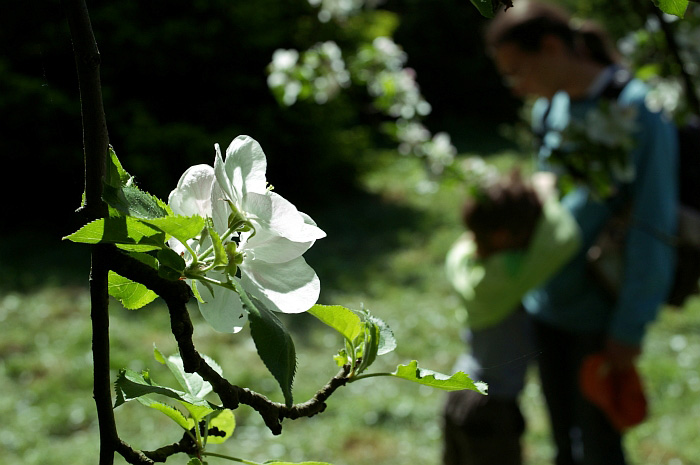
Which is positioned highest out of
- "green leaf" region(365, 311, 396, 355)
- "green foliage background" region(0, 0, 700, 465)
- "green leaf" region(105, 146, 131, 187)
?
"green leaf" region(105, 146, 131, 187)

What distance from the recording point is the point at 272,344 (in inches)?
14.6

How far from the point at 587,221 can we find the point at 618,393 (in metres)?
0.53

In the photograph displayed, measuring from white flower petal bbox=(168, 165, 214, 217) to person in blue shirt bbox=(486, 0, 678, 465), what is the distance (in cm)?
166

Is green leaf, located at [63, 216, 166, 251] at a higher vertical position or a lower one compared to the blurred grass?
higher

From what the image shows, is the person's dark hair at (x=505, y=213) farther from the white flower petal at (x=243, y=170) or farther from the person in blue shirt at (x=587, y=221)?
the white flower petal at (x=243, y=170)

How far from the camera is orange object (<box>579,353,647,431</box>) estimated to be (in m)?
2.15

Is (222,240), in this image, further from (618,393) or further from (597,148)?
(618,393)

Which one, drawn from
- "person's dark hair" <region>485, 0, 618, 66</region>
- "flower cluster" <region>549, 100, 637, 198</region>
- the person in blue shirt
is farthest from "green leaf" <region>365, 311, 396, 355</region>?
"person's dark hair" <region>485, 0, 618, 66</region>

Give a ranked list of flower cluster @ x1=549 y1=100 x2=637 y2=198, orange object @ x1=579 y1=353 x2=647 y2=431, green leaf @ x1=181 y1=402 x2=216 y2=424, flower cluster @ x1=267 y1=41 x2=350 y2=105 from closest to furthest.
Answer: green leaf @ x1=181 y1=402 x2=216 y2=424, flower cluster @ x1=549 y1=100 x2=637 y2=198, flower cluster @ x1=267 y1=41 x2=350 y2=105, orange object @ x1=579 y1=353 x2=647 y2=431

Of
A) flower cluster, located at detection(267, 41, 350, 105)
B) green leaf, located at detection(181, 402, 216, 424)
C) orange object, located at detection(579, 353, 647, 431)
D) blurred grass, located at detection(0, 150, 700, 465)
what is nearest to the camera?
green leaf, located at detection(181, 402, 216, 424)

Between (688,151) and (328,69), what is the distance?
42.3 inches

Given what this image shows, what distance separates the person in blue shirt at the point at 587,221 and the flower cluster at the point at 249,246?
1.66m

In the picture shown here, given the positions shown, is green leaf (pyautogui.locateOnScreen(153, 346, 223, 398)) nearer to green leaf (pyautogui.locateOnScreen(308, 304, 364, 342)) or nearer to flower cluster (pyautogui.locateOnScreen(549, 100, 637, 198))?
green leaf (pyautogui.locateOnScreen(308, 304, 364, 342))

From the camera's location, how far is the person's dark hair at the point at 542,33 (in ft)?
7.70
